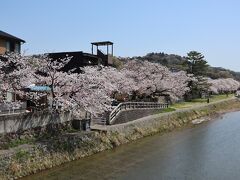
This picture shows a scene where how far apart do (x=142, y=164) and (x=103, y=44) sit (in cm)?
2709

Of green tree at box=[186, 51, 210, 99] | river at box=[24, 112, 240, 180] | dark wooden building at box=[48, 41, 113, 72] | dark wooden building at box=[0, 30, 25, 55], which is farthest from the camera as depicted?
green tree at box=[186, 51, 210, 99]

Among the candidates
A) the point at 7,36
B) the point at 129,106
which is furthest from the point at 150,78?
the point at 7,36

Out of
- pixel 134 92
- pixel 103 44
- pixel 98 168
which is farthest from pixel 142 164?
pixel 103 44

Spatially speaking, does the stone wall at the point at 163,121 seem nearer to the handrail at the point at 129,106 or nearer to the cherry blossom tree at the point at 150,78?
the handrail at the point at 129,106

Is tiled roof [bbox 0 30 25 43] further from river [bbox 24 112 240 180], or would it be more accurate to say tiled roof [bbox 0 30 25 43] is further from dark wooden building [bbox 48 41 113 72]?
river [bbox 24 112 240 180]

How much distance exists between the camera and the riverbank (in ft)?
56.6

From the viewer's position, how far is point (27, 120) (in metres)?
20.9

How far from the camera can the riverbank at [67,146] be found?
56.6 ft

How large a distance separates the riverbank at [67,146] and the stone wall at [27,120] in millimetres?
1124

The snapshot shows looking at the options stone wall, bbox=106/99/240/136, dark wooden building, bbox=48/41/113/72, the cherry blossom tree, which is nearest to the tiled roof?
dark wooden building, bbox=48/41/113/72

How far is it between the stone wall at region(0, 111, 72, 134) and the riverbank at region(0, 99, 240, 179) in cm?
112

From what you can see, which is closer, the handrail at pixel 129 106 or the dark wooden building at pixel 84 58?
the handrail at pixel 129 106

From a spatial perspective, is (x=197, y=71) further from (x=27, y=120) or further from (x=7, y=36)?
(x=27, y=120)

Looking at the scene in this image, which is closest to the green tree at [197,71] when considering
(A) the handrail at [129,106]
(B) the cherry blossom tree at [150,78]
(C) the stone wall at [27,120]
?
(B) the cherry blossom tree at [150,78]
